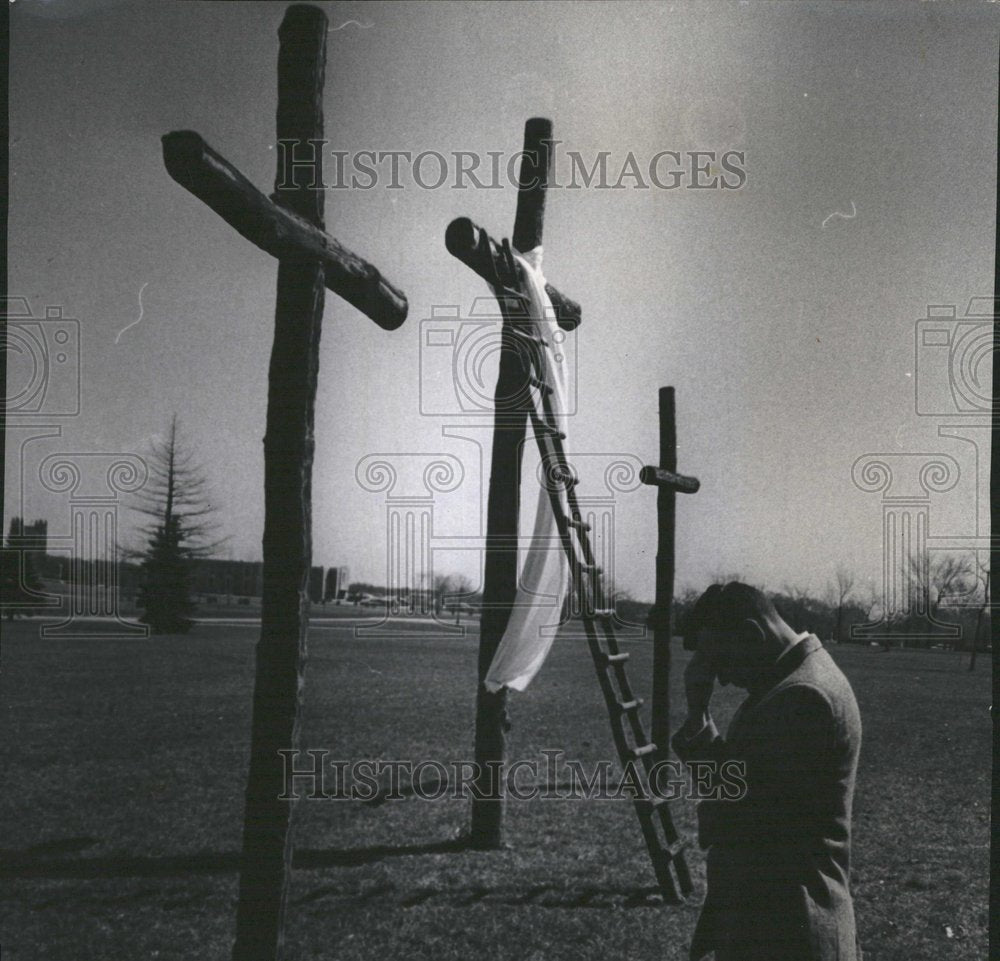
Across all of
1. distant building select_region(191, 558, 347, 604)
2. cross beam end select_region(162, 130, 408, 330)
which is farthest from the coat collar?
distant building select_region(191, 558, 347, 604)

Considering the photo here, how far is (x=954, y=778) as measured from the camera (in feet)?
40.4

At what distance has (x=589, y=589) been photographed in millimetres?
6641

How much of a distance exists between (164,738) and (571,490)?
35.6 feet

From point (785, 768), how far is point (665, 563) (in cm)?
480

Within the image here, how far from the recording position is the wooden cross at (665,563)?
302 inches

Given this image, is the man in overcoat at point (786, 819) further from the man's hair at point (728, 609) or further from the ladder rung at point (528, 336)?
the ladder rung at point (528, 336)

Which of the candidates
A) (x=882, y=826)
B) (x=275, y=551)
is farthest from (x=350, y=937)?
(x=882, y=826)

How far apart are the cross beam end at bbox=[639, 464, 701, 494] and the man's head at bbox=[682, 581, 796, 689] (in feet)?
12.5

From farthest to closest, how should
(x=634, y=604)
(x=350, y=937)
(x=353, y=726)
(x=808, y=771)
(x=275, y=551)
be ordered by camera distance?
(x=634, y=604), (x=353, y=726), (x=350, y=937), (x=275, y=551), (x=808, y=771)

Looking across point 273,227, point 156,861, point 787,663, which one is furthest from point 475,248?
point 156,861

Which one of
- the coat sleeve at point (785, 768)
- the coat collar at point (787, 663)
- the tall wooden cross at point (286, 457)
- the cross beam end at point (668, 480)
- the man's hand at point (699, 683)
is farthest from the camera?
the cross beam end at point (668, 480)

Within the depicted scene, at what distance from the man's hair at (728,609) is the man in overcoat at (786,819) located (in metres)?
0.07

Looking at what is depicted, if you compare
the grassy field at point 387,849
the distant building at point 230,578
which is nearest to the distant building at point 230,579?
the distant building at point 230,578

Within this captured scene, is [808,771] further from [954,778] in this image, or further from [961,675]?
[961,675]
